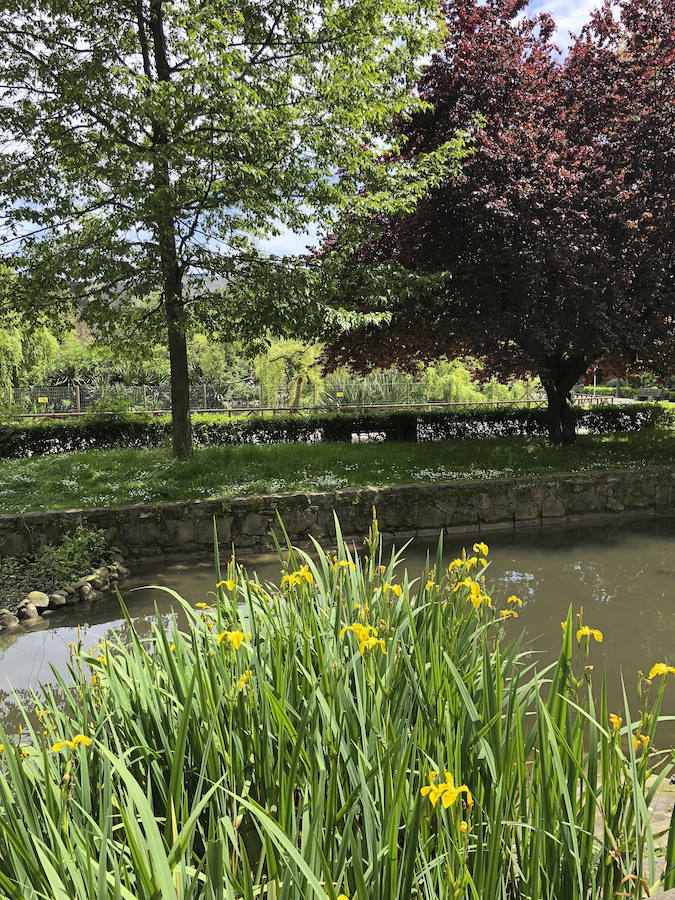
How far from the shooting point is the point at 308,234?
9.09 m

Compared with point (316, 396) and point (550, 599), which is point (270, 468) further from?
point (316, 396)

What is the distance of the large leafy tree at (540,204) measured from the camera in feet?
29.8

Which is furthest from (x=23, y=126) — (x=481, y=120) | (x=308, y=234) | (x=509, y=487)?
(x=509, y=487)

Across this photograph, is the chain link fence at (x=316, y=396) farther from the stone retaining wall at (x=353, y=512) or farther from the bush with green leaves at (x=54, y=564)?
the bush with green leaves at (x=54, y=564)

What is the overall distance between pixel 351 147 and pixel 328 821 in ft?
28.7

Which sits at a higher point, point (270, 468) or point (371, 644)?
point (371, 644)

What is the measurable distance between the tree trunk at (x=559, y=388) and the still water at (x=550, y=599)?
155 inches

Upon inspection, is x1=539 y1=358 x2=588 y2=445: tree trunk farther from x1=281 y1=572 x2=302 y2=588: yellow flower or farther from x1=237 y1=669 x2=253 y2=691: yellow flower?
x1=237 y1=669 x2=253 y2=691: yellow flower

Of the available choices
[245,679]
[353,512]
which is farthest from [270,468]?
[245,679]

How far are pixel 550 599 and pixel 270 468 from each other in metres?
4.60

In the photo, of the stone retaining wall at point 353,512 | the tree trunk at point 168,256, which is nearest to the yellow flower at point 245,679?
the stone retaining wall at point 353,512

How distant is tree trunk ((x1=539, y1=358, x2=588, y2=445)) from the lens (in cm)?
1201

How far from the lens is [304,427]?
1358 centimetres

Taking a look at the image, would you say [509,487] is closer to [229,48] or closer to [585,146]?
[585,146]
